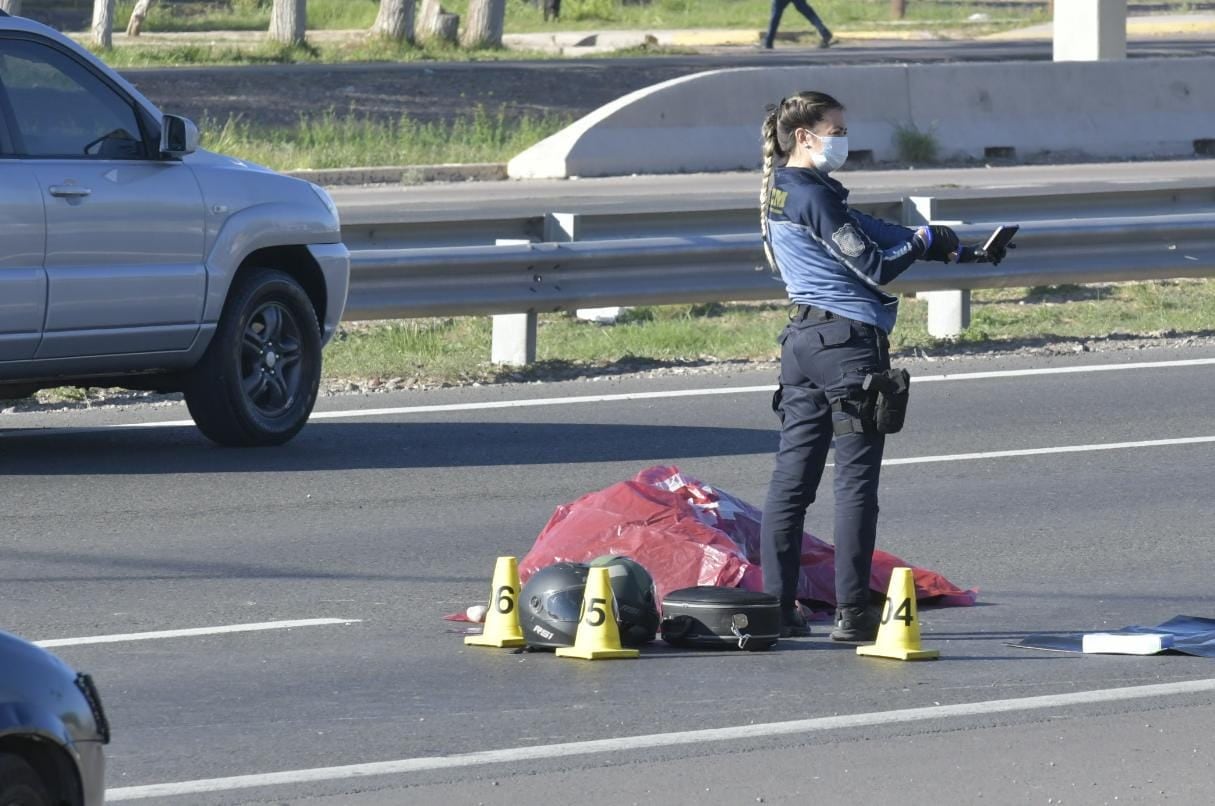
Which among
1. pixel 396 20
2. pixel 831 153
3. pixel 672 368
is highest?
pixel 396 20

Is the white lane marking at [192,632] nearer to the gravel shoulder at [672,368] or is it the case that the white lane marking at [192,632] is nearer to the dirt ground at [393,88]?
the gravel shoulder at [672,368]

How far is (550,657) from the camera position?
23.2 feet

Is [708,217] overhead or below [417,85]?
below

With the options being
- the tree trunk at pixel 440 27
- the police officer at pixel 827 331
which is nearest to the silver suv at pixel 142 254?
the police officer at pixel 827 331

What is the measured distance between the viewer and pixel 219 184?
34.3 feet

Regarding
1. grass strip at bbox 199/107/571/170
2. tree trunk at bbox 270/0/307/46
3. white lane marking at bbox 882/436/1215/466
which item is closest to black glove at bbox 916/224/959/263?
white lane marking at bbox 882/436/1215/466

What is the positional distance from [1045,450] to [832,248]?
4.23 m

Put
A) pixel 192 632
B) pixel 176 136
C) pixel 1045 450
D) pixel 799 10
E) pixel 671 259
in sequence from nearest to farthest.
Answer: pixel 192 632 < pixel 176 136 < pixel 1045 450 < pixel 671 259 < pixel 799 10

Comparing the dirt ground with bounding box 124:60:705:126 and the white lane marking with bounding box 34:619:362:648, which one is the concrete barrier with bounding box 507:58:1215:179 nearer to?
the dirt ground with bounding box 124:60:705:126

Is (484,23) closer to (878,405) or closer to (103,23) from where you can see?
(103,23)

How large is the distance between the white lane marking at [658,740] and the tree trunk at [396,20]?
Answer: 1199 inches

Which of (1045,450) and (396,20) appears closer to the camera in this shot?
(1045,450)

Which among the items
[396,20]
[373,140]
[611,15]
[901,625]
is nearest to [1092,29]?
[373,140]

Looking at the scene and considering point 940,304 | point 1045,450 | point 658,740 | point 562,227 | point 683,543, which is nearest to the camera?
A: point 658,740
